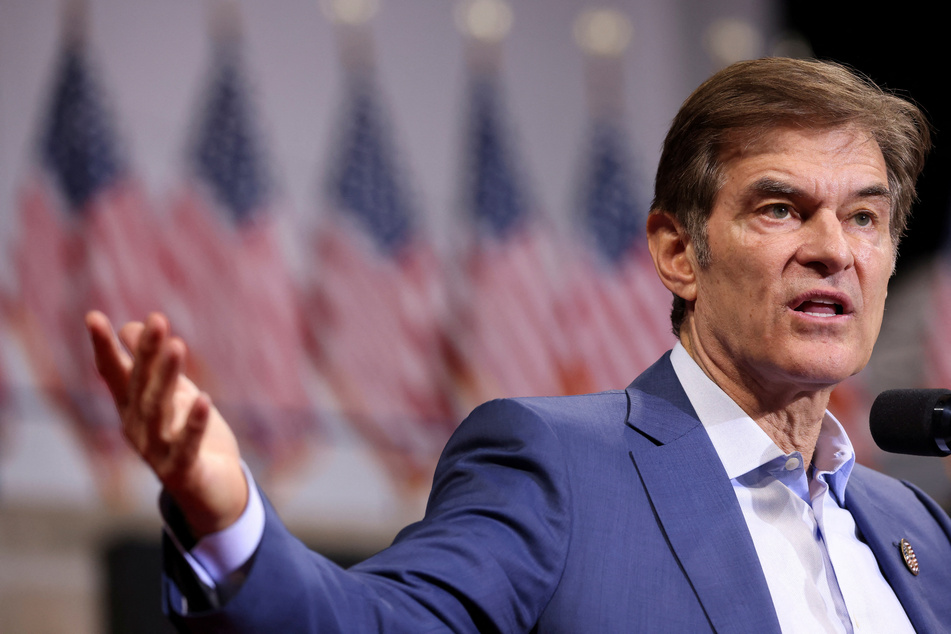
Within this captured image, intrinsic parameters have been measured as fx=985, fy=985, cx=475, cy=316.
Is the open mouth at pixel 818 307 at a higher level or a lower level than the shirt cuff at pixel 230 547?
lower

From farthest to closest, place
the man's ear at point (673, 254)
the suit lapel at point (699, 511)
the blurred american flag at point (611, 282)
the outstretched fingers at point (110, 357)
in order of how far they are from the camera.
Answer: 1. the blurred american flag at point (611, 282)
2. the man's ear at point (673, 254)
3. the suit lapel at point (699, 511)
4. the outstretched fingers at point (110, 357)

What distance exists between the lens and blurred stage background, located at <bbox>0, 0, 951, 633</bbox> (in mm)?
3238

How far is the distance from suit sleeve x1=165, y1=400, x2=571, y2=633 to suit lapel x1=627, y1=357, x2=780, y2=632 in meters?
0.16

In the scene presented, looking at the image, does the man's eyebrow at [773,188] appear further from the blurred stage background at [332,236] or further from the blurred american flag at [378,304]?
the blurred american flag at [378,304]

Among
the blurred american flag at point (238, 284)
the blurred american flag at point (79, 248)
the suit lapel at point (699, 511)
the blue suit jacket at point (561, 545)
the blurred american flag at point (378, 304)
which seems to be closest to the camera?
the blue suit jacket at point (561, 545)

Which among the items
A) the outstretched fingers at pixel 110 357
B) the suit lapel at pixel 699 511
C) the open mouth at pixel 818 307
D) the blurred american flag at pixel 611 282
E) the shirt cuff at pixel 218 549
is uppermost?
the outstretched fingers at pixel 110 357

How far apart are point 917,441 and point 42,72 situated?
3082 mm

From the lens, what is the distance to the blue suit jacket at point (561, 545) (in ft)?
Result: 3.27

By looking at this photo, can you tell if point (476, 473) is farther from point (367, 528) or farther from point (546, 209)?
point (546, 209)

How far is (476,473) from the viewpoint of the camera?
1.22 m

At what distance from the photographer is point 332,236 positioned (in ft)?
13.1

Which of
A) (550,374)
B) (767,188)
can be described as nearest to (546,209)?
(550,374)

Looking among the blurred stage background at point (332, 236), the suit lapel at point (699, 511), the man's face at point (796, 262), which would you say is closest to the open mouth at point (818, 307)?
the man's face at point (796, 262)

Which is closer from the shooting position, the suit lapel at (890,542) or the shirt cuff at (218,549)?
the shirt cuff at (218,549)
